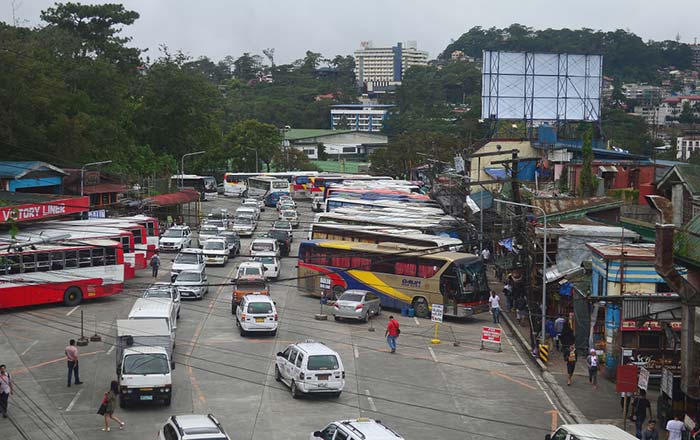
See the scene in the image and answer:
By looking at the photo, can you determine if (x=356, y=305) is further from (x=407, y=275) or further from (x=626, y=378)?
(x=626, y=378)

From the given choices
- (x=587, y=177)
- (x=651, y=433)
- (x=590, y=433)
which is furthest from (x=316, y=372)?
(x=587, y=177)

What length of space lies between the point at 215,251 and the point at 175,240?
5.82m

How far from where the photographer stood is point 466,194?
73.4m

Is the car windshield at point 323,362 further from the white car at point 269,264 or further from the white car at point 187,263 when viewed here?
the white car at point 269,264

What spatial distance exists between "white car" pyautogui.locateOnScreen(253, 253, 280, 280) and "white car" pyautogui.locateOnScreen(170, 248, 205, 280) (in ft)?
9.88

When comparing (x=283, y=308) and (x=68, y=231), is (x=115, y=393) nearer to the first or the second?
(x=283, y=308)

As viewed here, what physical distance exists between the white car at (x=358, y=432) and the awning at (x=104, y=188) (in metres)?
50.3

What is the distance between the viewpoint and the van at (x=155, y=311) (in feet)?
105

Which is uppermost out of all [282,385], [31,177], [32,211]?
[31,177]

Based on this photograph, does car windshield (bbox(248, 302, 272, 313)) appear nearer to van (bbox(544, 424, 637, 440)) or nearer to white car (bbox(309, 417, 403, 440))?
white car (bbox(309, 417, 403, 440))

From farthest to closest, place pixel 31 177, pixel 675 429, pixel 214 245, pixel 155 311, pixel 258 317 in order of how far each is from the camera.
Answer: pixel 31 177 → pixel 214 245 → pixel 258 317 → pixel 155 311 → pixel 675 429

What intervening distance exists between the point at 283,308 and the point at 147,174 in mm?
55460

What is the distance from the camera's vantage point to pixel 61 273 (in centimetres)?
4156

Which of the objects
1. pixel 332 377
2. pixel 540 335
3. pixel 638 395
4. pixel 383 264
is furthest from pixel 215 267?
pixel 638 395
